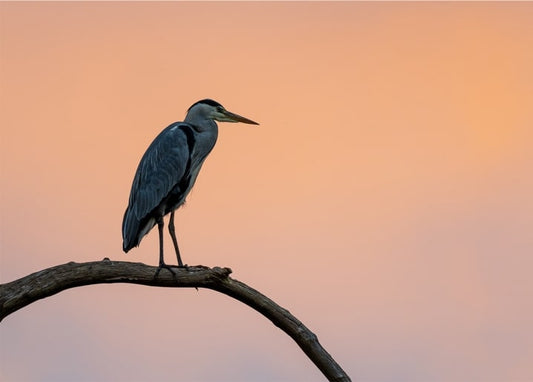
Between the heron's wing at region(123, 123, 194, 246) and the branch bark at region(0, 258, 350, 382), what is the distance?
238 cm

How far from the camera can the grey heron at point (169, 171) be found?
1172cm

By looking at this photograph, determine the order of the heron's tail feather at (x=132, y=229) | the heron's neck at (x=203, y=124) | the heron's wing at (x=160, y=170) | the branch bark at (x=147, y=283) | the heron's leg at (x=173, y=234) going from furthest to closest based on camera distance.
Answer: the heron's neck at (x=203, y=124) < the heron's wing at (x=160, y=170) < the heron's leg at (x=173, y=234) < the heron's tail feather at (x=132, y=229) < the branch bark at (x=147, y=283)

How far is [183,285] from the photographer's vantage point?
368 inches

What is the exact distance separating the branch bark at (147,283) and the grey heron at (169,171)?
6.57 ft

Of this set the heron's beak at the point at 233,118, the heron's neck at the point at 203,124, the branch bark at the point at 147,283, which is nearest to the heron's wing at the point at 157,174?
the heron's neck at the point at 203,124

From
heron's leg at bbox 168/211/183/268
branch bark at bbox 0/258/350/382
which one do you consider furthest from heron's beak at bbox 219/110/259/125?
branch bark at bbox 0/258/350/382

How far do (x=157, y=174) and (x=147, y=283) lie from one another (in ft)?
9.50

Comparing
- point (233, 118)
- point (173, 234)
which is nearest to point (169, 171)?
point (173, 234)

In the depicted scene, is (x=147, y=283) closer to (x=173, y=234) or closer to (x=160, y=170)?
(x=173, y=234)

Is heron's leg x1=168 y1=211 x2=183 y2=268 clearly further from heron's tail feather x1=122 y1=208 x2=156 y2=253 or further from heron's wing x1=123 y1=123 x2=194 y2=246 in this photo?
heron's wing x1=123 y1=123 x2=194 y2=246

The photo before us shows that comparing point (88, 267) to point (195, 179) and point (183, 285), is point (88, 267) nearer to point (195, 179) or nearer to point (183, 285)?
point (183, 285)

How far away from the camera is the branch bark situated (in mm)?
8656

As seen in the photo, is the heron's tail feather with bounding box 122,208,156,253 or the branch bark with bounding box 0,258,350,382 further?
the heron's tail feather with bounding box 122,208,156,253

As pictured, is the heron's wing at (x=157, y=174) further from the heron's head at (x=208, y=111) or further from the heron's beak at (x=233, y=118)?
the heron's beak at (x=233, y=118)
